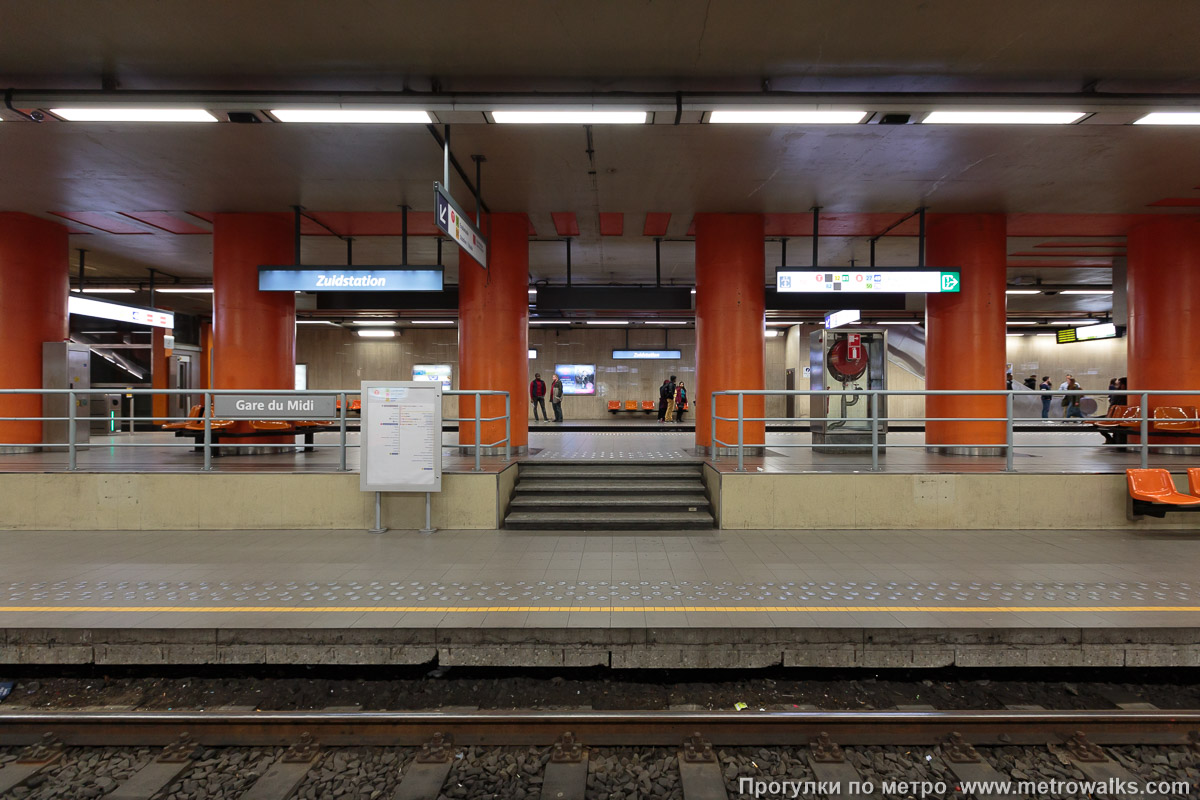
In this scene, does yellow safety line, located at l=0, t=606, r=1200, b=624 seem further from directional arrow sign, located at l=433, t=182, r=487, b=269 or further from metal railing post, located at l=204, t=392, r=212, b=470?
directional arrow sign, located at l=433, t=182, r=487, b=269

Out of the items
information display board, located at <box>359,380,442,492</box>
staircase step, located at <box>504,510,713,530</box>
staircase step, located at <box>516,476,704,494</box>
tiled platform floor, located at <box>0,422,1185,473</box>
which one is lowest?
staircase step, located at <box>504,510,713,530</box>

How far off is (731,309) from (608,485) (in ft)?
12.6

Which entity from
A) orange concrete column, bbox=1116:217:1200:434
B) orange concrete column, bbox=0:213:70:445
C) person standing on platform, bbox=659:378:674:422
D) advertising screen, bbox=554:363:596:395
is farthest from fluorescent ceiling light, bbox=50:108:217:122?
advertising screen, bbox=554:363:596:395

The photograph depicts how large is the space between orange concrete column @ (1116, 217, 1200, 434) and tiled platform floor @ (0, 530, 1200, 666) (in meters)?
5.46

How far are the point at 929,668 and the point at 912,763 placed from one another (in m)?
1.05

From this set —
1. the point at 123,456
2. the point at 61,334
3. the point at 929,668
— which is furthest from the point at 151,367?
the point at 929,668

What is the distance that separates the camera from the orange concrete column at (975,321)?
364 inches

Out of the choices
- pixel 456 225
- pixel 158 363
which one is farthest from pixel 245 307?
pixel 158 363

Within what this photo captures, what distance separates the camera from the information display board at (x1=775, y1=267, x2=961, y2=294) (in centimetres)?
825

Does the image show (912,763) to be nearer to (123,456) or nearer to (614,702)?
(614,702)

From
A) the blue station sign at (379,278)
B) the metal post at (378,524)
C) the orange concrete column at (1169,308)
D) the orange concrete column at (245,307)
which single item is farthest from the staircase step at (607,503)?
the orange concrete column at (1169,308)

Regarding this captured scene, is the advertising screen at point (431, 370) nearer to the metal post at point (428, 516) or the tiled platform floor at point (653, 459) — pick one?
the tiled platform floor at point (653, 459)

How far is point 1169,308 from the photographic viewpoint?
9523mm

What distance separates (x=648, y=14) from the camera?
4.54 m
